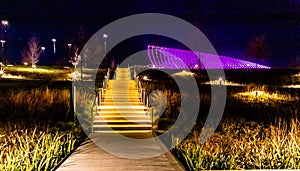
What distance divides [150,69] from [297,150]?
34.8 m

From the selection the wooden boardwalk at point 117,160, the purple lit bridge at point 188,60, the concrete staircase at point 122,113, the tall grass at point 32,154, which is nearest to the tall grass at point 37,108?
the concrete staircase at point 122,113

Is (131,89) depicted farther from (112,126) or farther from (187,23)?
(187,23)

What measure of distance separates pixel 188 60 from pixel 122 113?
96.8 ft

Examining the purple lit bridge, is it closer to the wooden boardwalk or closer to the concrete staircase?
the concrete staircase

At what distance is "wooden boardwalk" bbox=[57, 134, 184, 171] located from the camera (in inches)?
388

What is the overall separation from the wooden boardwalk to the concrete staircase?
4462mm

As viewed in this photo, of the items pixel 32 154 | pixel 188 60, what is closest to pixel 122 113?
pixel 32 154

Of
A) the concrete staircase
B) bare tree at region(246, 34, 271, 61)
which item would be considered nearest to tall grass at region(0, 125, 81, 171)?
the concrete staircase

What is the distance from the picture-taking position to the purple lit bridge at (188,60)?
46144 mm

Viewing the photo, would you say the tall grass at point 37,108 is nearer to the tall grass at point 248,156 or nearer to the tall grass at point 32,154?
the tall grass at point 32,154

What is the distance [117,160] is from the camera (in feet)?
35.5

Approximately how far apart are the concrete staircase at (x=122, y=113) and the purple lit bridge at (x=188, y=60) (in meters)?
20.1

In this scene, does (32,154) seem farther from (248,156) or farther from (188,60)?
(188,60)

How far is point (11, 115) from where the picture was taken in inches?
653
